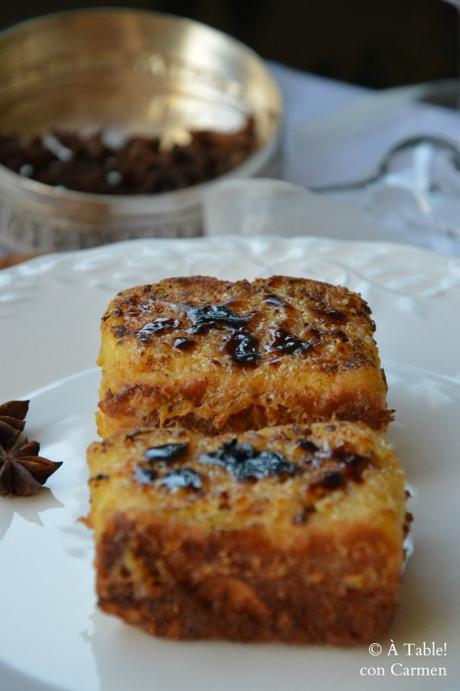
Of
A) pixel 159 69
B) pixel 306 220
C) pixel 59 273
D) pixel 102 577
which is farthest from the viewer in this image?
pixel 159 69

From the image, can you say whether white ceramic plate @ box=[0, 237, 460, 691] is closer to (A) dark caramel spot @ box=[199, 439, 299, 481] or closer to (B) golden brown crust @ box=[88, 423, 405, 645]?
(B) golden brown crust @ box=[88, 423, 405, 645]

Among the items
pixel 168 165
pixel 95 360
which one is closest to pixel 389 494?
pixel 95 360

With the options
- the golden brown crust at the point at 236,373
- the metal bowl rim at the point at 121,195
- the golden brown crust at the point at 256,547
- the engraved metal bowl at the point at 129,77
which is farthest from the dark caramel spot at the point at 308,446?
the engraved metal bowl at the point at 129,77

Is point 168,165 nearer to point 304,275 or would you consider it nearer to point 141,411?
point 304,275

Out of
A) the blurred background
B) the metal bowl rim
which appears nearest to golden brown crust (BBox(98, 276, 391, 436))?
the metal bowl rim

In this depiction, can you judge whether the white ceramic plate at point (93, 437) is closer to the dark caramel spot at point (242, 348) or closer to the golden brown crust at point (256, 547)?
the golden brown crust at point (256, 547)

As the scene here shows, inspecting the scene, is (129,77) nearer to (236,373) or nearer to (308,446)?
(236,373)
